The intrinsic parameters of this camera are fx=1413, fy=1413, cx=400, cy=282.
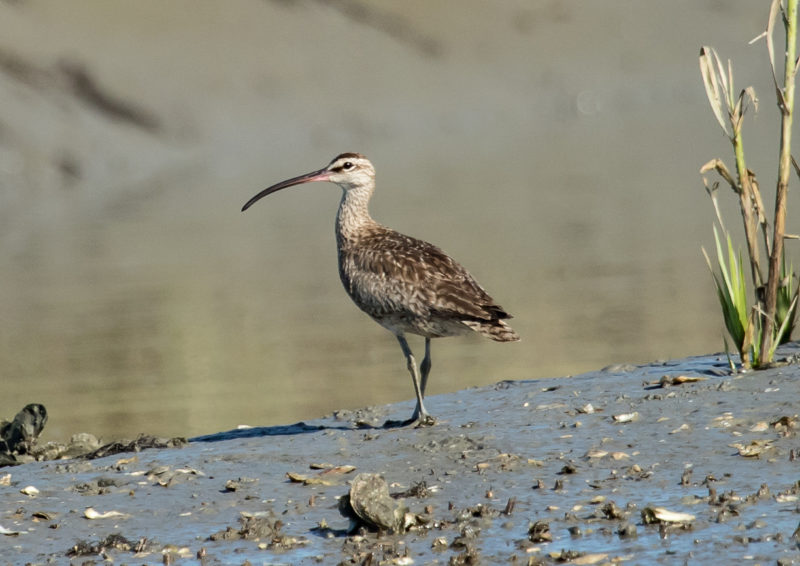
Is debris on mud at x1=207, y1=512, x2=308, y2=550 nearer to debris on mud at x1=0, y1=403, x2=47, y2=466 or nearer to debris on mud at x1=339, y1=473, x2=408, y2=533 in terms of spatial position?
debris on mud at x1=339, y1=473, x2=408, y2=533

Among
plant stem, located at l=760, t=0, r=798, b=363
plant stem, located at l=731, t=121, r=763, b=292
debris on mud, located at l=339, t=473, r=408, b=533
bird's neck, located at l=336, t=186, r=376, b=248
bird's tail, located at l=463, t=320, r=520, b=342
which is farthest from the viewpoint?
bird's neck, located at l=336, t=186, r=376, b=248

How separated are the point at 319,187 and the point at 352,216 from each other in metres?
42.1

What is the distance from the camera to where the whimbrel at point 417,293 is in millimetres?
9375

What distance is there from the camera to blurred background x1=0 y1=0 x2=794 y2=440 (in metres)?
16.5

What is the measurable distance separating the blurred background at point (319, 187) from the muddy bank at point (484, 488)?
5.70 ft

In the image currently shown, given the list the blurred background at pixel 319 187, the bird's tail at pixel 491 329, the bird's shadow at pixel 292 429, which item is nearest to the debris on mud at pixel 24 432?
the bird's shadow at pixel 292 429

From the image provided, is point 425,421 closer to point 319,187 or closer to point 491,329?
point 491,329

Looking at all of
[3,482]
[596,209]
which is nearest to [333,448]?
[3,482]

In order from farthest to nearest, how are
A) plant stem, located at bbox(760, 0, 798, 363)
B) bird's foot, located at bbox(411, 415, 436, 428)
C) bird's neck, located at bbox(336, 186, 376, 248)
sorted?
bird's neck, located at bbox(336, 186, 376, 248) < plant stem, located at bbox(760, 0, 798, 363) < bird's foot, located at bbox(411, 415, 436, 428)

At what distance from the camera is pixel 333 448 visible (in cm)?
899

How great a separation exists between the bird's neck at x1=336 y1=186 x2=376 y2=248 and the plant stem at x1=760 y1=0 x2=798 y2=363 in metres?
3.06

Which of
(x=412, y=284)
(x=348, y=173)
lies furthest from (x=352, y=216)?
(x=412, y=284)

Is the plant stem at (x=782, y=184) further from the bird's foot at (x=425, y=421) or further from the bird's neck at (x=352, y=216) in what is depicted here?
the bird's neck at (x=352, y=216)

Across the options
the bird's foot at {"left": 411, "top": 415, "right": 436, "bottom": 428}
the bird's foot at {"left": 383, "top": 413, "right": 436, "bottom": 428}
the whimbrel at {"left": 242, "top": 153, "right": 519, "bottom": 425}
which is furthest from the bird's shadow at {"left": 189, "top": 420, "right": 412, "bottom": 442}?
the whimbrel at {"left": 242, "top": 153, "right": 519, "bottom": 425}
